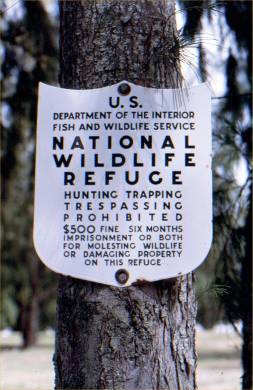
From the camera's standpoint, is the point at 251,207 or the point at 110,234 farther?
the point at 251,207

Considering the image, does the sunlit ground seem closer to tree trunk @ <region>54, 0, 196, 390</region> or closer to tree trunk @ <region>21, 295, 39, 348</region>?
tree trunk @ <region>21, 295, 39, 348</region>

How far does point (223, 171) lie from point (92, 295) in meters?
2.63

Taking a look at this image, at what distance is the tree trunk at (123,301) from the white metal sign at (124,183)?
0.18ft

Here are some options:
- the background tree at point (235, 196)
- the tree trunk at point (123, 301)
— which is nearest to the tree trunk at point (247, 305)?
the background tree at point (235, 196)

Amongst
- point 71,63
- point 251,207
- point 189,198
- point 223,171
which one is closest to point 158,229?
point 189,198

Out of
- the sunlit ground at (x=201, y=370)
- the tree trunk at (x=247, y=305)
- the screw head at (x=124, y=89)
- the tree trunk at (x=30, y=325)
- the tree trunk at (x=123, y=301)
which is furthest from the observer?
the tree trunk at (x=30, y=325)

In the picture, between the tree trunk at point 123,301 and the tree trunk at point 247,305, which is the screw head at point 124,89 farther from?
the tree trunk at point 247,305

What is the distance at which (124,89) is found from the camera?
1981mm

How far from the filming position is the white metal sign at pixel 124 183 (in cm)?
188

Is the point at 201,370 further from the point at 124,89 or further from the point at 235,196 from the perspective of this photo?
the point at 124,89

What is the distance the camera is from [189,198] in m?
1.90

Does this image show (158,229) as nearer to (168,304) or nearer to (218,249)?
(168,304)

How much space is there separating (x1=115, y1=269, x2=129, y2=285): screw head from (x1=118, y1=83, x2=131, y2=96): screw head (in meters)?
0.52

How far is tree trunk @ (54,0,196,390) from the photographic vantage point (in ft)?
6.03
